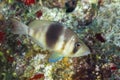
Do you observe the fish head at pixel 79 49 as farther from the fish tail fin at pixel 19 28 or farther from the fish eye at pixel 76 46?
the fish tail fin at pixel 19 28

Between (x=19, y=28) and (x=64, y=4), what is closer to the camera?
(x=19, y=28)

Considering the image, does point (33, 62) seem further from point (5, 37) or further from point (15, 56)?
point (5, 37)

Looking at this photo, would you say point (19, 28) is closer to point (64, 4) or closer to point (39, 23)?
point (39, 23)

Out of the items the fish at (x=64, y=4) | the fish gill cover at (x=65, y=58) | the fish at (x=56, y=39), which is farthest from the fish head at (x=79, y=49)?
the fish at (x=64, y=4)

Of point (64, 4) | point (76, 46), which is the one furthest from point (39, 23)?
point (64, 4)

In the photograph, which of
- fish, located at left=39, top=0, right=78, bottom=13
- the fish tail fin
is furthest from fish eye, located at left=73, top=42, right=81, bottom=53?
fish, located at left=39, top=0, right=78, bottom=13

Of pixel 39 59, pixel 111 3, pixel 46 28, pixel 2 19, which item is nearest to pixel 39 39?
pixel 46 28

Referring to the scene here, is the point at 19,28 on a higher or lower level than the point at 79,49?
higher
